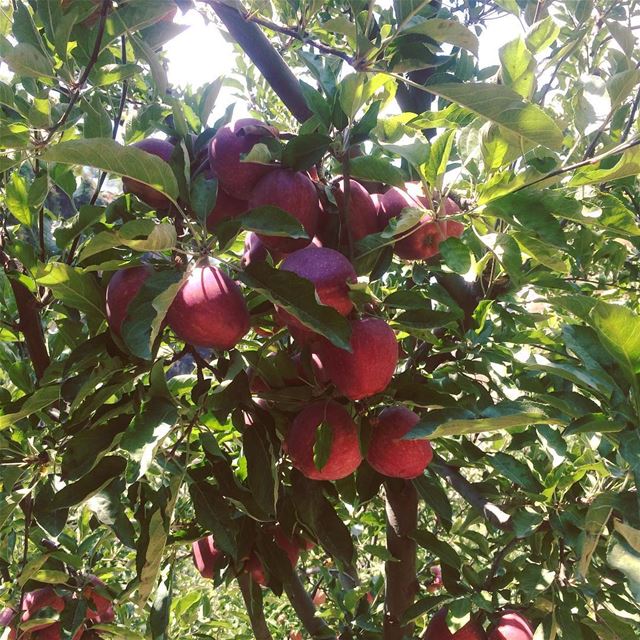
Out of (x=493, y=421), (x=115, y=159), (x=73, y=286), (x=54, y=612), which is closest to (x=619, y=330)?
(x=493, y=421)

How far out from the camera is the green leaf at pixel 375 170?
0.84m

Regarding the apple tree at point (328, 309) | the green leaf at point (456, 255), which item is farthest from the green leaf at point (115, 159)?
the green leaf at point (456, 255)

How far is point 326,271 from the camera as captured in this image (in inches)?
31.1

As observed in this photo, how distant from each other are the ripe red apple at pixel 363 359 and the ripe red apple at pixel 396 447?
123 mm

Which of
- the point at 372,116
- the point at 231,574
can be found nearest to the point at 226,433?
the point at 231,574

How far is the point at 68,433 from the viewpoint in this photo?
969 mm

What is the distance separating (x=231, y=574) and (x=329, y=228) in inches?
30.3

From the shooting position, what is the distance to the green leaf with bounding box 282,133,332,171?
82 centimetres

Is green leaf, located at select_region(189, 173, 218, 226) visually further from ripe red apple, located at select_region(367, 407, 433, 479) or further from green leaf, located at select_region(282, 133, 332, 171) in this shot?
ripe red apple, located at select_region(367, 407, 433, 479)

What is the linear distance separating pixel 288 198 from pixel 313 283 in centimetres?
16

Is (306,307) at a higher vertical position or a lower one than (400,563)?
higher

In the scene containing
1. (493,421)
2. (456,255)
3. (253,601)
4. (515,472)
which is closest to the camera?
(493,421)

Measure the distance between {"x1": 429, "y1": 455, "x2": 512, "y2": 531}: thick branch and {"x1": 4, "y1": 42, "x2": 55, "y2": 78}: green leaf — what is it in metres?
0.94

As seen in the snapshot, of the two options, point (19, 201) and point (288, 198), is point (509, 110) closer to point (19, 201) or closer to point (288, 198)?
point (288, 198)
